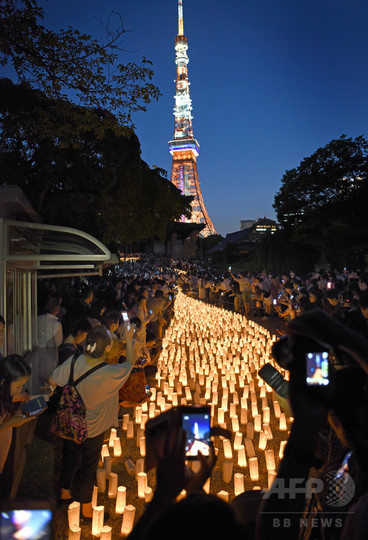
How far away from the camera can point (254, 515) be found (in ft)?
6.91

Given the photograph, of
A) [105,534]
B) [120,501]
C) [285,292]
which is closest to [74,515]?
[105,534]

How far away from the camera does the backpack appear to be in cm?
325

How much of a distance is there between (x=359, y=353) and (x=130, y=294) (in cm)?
829

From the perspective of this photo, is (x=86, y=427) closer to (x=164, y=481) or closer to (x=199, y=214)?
(x=164, y=481)

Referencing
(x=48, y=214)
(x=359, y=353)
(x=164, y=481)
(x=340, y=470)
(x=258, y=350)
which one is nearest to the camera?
(x=164, y=481)

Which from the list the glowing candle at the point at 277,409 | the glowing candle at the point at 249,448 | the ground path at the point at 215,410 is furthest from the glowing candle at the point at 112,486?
the glowing candle at the point at 277,409

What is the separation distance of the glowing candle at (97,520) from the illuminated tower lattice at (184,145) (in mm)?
83863

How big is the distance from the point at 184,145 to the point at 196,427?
Result: 9474 cm

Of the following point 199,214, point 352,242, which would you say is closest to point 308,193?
point 352,242

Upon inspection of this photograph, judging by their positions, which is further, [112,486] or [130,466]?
[130,466]

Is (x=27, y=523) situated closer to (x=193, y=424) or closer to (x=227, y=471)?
(x=193, y=424)

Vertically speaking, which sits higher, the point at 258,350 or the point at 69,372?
the point at 69,372

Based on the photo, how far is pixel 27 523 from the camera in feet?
4.14

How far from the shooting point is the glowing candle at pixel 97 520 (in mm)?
3168
